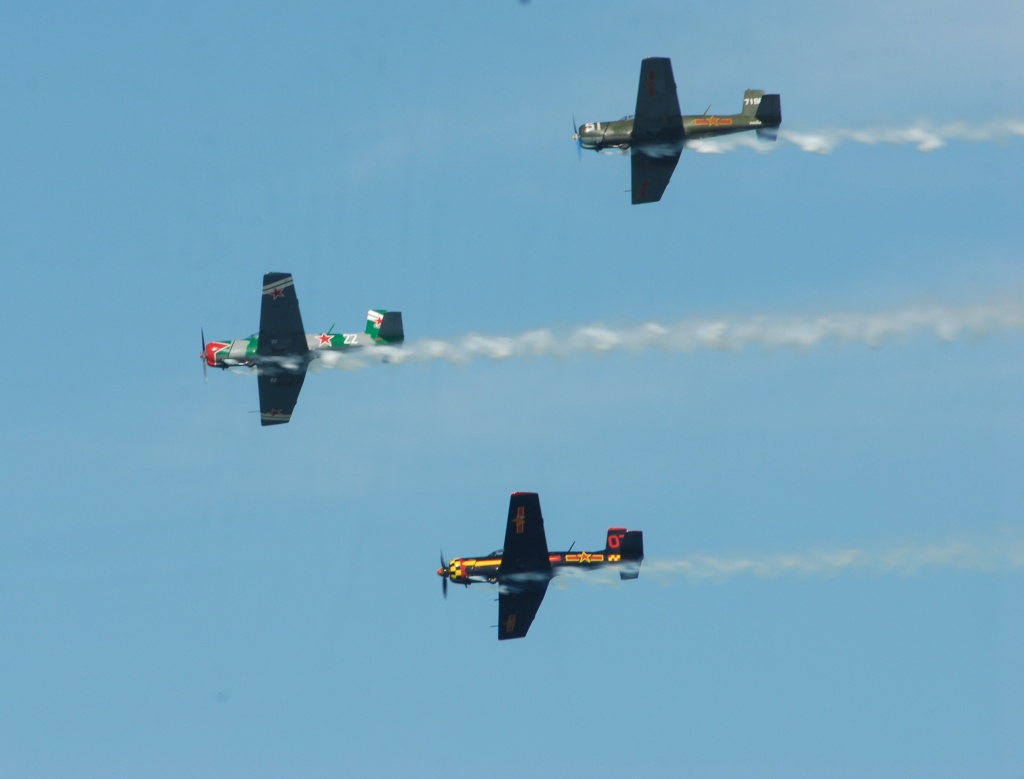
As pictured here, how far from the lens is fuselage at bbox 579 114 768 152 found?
65312 millimetres

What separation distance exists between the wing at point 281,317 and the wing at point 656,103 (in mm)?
13187

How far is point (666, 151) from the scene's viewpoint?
218 ft

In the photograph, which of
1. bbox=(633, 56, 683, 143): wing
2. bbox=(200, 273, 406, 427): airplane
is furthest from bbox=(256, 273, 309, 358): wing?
bbox=(633, 56, 683, 143): wing

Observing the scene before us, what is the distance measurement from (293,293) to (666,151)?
13862mm

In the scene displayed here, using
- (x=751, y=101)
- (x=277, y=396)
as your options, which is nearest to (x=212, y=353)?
(x=277, y=396)

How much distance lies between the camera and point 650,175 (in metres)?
67.3

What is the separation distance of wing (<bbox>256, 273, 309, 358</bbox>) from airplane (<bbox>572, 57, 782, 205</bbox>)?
11497 millimetres

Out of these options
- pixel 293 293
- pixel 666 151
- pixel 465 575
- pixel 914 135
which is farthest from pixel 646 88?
pixel 465 575

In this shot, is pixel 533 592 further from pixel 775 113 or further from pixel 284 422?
pixel 775 113

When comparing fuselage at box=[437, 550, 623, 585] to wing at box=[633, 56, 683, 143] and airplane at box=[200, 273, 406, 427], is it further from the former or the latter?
wing at box=[633, 56, 683, 143]

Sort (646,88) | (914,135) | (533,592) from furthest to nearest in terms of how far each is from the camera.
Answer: (533,592)
(646,88)
(914,135)

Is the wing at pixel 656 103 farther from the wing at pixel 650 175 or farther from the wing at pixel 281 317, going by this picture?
the wing at pixel 281 317

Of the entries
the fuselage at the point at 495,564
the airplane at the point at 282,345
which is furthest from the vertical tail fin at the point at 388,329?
the fuselage at the point at 495,564

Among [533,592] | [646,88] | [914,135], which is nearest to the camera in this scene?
[914,135]
